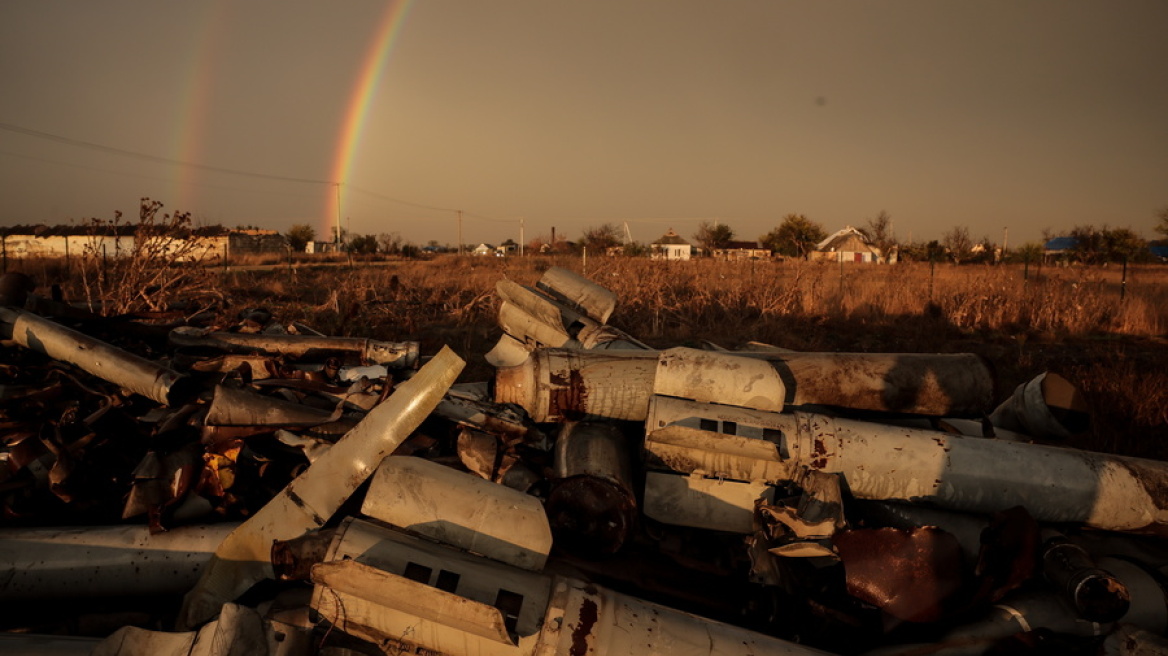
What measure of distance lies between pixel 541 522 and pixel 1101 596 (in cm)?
203

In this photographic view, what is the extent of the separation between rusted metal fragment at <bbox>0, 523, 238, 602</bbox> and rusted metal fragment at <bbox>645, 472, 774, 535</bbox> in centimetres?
191

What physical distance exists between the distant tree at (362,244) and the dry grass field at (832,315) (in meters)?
28.1

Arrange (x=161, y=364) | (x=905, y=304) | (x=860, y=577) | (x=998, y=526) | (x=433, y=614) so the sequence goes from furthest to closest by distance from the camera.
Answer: (x=905, y=304) → (x=161, y=364) → (x=998, y=526) → (x=860, y=577) → (x=433, y=614)

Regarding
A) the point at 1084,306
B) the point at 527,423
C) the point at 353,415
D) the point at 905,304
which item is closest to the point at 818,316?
the point at 905,304

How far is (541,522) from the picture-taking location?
86.1 inches

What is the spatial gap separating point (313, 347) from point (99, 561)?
180 cm

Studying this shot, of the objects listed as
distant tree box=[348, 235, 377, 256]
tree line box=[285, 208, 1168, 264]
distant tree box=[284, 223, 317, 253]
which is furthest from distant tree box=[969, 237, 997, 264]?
distant tree box=[284, 223, 317, 253]

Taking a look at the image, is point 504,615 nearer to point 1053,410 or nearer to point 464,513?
point 464,513

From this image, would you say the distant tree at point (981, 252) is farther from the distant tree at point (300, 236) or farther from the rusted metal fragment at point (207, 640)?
the distant tree at point (300, 236)

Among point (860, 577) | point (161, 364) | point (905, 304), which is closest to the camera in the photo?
point (860, 577)

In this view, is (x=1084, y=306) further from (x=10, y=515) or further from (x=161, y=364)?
(x=10, y=515)

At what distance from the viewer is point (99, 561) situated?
255cm

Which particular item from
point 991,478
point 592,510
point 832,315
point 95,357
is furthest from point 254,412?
point 832,315

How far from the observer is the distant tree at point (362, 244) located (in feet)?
128
